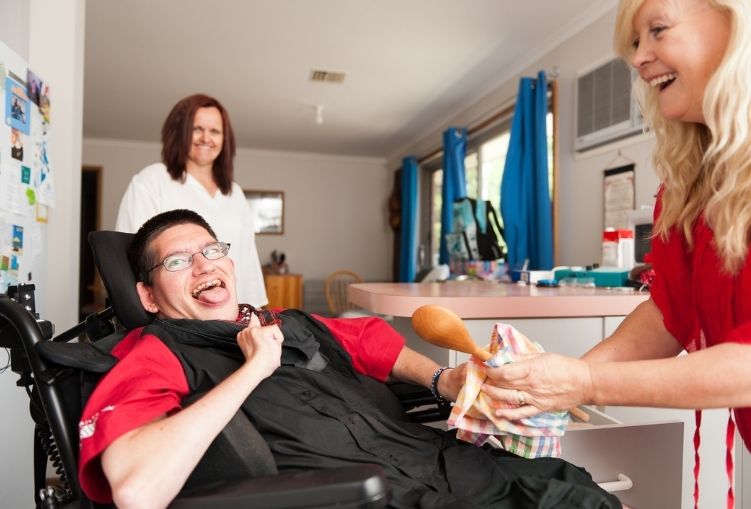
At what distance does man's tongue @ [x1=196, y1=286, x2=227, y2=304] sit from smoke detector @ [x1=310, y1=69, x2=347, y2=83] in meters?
3.43

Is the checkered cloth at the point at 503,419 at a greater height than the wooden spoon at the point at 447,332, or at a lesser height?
lesser

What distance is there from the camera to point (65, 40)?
2242 millimetres

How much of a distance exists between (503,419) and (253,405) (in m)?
0.47

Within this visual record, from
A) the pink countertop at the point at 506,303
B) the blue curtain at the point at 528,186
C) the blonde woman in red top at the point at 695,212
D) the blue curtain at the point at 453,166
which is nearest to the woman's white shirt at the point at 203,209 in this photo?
the pink countertop at the point at 506,303

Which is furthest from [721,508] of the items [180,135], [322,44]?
[322,44]

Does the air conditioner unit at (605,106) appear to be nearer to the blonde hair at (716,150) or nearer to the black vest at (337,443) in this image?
the blonde hair at (716,150)

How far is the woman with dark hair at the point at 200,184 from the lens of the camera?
2.06 m

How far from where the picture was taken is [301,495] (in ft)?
2.45

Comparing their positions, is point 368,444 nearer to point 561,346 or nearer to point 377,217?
point 561,346

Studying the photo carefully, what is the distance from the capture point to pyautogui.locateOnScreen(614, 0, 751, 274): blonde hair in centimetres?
82

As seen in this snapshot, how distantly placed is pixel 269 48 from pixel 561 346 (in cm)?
312

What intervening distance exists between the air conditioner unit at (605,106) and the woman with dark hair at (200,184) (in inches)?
85.0

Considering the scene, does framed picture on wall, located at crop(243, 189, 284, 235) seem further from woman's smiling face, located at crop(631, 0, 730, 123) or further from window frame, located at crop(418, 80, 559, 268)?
woman's smiling face, located at crop(631, 0, 730, 123)

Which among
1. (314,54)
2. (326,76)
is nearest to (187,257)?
(314,54)
